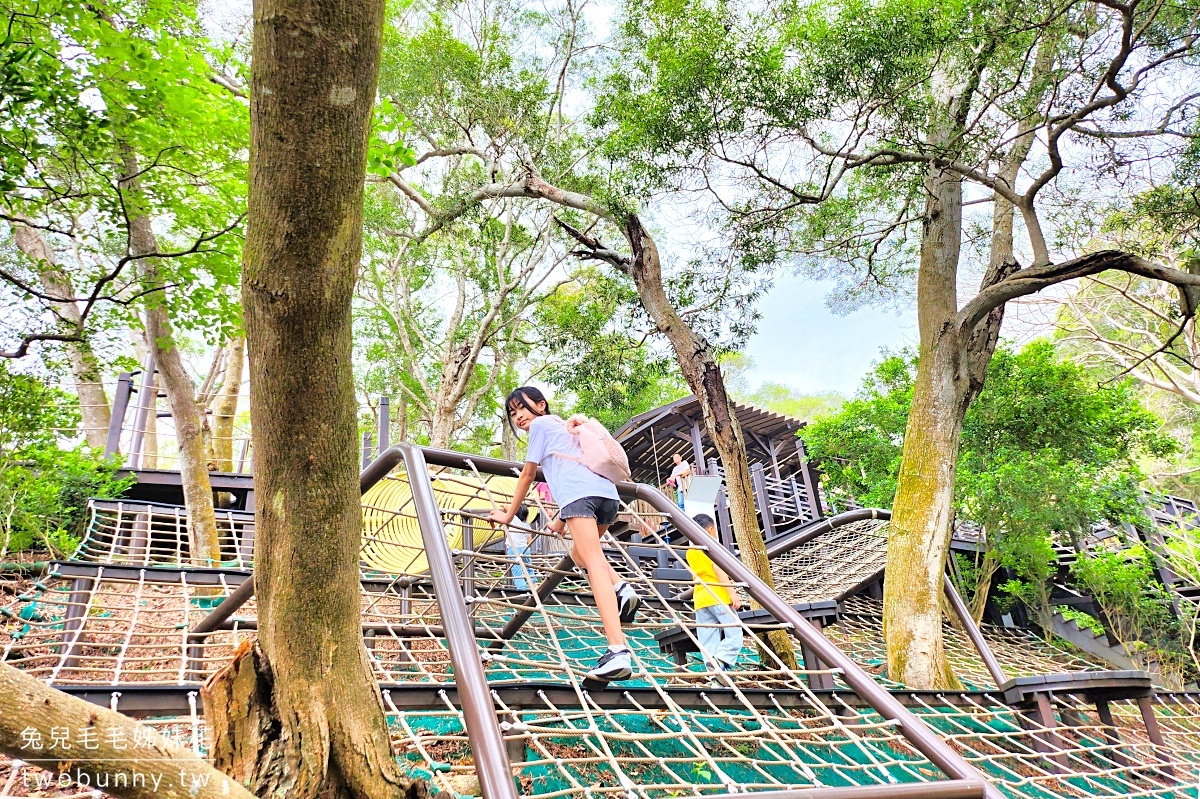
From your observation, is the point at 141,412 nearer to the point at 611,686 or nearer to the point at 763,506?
the point at 763,506

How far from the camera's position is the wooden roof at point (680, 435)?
1066cm

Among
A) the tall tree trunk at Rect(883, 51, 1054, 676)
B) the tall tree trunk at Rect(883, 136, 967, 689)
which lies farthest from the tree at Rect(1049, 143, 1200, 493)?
the tall tree trunk at Rect(883, 136, 967, 689)

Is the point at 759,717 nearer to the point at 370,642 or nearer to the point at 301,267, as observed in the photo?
the point at 301,267

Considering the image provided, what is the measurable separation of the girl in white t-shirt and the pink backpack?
0.07ft

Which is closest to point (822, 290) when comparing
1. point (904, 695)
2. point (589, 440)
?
point (904, 695)

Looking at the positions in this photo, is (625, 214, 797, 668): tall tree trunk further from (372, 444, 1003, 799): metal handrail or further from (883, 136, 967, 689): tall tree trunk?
(372, 444, 1003, 799): metal handrail

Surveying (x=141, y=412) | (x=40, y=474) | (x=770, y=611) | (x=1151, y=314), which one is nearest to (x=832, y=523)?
(x=770, y=611)

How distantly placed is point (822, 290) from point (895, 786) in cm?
858

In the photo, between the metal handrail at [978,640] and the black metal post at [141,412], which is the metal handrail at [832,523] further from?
the black metal post at [141,412]

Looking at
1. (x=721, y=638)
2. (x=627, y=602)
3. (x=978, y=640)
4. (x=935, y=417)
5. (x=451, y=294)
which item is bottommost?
(x=978, y=640)

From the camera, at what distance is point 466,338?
11.6 meters

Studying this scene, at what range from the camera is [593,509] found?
8.05ft

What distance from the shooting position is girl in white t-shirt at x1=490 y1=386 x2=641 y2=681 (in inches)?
88.2

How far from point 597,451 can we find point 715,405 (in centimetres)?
281
